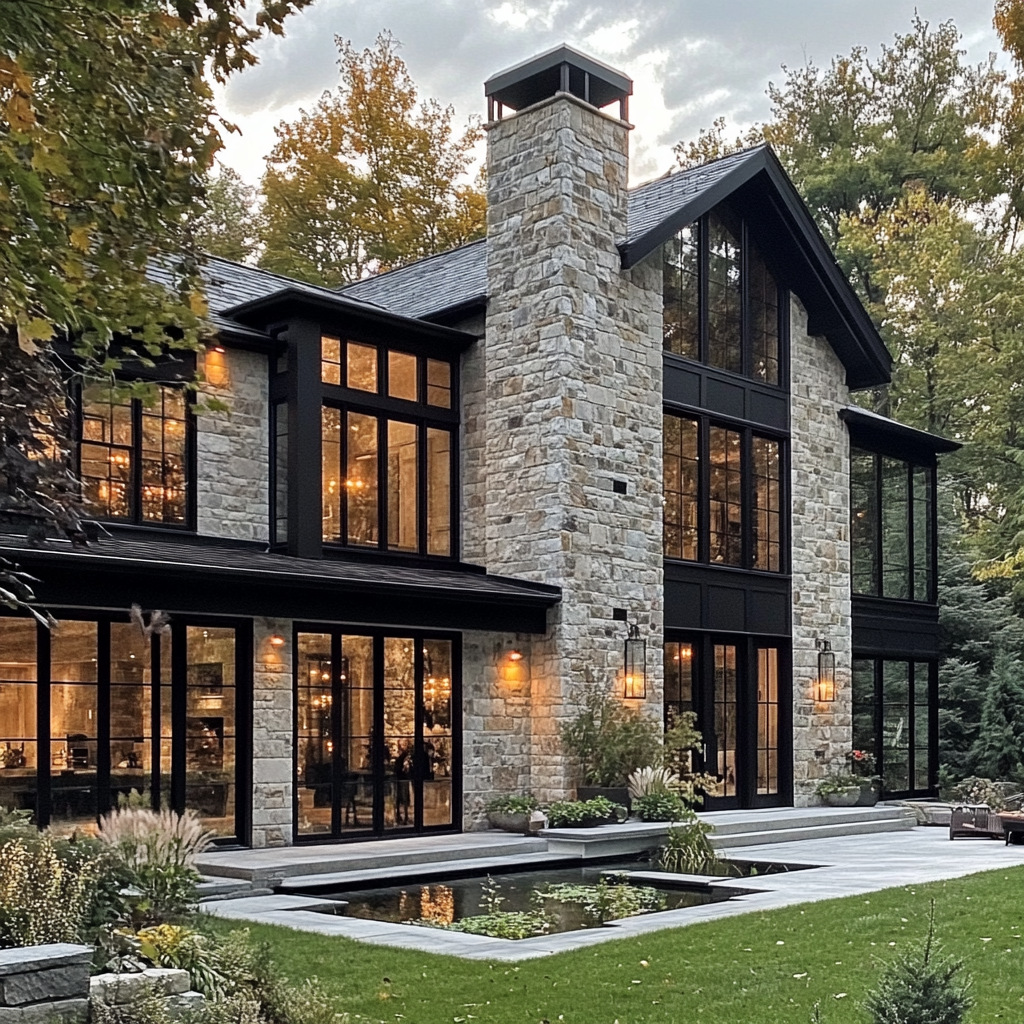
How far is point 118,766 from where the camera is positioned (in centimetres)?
1266

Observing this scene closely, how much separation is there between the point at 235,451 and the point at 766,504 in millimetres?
7929

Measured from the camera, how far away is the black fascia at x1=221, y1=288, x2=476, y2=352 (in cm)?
1462

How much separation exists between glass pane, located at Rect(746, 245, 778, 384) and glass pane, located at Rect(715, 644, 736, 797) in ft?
13.2

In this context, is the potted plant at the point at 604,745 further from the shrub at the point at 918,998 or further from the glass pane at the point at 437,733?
the shrub at the point at 918,998

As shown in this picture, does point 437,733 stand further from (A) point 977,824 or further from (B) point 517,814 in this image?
(A) point 977,824

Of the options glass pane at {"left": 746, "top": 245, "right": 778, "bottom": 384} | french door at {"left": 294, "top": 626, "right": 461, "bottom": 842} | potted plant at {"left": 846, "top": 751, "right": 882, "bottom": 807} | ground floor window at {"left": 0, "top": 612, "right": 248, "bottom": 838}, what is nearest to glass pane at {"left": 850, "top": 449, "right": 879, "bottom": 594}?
glass pane at {"left": 746, "top": 245, "right": 778, "bottom": 384}

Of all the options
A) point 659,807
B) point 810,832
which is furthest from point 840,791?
point 659,807

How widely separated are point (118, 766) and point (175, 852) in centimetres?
452

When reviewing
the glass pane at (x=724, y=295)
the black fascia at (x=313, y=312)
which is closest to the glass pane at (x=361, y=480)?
the black fascia at (x=313, y=312)

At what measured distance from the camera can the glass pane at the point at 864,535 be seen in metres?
21.7

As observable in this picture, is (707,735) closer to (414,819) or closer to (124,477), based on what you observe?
(414,819)

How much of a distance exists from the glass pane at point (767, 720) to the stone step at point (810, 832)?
1529mm

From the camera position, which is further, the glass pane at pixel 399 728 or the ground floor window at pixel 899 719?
the ground floor window at pixel 899 719

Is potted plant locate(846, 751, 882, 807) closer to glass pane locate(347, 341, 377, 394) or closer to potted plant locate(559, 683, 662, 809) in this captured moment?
potted plant locate(559, 683, 662, 809)
